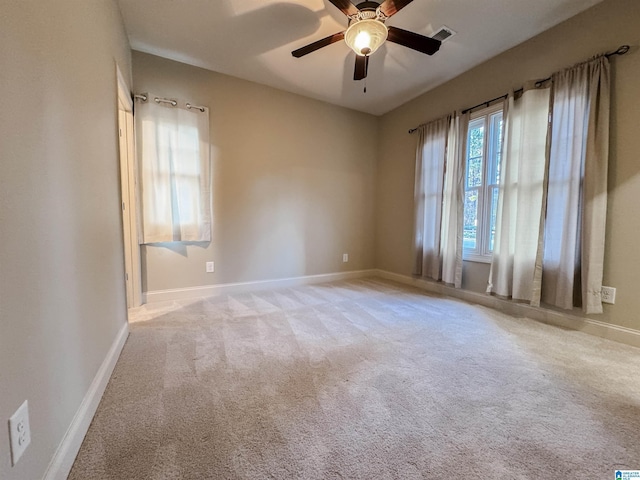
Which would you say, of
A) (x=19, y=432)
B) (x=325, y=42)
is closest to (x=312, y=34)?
(x=325, y=42)

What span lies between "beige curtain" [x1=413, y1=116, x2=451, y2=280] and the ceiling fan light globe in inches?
68.3

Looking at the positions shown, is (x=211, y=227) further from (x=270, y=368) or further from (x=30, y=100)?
(x=30, y=100)

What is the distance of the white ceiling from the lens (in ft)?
7.08

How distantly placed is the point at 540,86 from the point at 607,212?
1282mm

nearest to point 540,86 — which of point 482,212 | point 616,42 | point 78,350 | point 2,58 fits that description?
point 616,42

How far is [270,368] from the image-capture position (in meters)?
1.63

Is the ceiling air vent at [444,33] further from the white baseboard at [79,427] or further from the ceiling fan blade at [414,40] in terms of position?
the white baseboard at [79,427]

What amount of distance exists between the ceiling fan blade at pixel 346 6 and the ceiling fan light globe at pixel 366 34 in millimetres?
72

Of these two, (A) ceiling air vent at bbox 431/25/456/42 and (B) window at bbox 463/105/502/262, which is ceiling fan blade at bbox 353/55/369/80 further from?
(B) window at bbox 463/105/502/262

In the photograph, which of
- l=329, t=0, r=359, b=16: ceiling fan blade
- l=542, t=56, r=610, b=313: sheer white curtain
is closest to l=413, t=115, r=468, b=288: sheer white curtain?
l=542, t=56, r=610, b=313: sheer white curtain

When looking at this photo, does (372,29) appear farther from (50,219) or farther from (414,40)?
(50,219)

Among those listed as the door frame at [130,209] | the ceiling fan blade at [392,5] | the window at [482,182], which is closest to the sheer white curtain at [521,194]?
the window at [482,182]

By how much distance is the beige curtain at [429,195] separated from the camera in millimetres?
3350

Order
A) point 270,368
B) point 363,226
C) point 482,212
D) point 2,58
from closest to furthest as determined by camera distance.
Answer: point 2,58 → point 270,368 → point 482,212 → point 363,226
